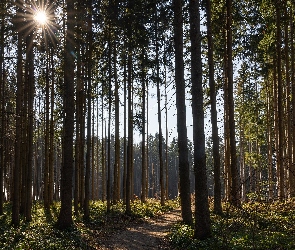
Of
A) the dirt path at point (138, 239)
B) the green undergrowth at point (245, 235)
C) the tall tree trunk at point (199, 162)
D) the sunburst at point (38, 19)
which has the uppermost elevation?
Result: the sunburst at point (38, 19)

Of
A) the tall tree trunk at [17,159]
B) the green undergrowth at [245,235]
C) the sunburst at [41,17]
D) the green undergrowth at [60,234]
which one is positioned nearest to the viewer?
the green undergrowth at [245,235]

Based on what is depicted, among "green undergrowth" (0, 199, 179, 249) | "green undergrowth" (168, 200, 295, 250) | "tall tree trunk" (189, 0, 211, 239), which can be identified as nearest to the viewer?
"green undergrowth" (168, 200, 295, 250)

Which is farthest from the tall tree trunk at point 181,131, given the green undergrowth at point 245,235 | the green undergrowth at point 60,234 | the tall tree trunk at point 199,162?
the green undergrowth at point 60,234

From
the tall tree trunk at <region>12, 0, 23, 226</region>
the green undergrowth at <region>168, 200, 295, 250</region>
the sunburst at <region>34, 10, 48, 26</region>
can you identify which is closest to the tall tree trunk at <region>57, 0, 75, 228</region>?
the tall tree trunk at <region>12, 0, 23, 226</region>

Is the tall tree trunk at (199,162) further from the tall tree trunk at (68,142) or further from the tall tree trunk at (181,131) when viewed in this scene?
the tall tree trunk at (68,142)

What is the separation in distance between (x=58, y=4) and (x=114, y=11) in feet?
8.98

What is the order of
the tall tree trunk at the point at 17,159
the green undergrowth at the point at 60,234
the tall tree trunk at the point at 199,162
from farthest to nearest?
the tall tree trunk at the point at 17,159
the tall tree trunk at the point at 199,162
the green undergrowth at the point at 60,234

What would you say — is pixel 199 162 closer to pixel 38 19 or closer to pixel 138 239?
pixel 138 239

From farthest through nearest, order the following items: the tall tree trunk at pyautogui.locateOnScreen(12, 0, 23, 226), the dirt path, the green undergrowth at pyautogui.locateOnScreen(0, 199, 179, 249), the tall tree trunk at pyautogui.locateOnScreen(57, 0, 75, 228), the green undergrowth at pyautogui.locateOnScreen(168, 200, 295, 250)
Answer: the tall tree trunk at pyautogui.locateOnScreen(12, 0, 23, 226) < the tall tree trunk at pyautogui.locateOnScreen(57, 0, 75, 228) < the dirt path < the green undergrowth at pyautogui.locateOnScreen(0, 199, 179, 249) < the green undergrowth at pyautogui.locateOnScreen(168, 200, 295, 250)

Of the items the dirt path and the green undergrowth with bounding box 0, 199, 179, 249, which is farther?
the dirt path

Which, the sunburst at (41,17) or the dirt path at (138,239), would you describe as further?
the sunburst at (41,17)

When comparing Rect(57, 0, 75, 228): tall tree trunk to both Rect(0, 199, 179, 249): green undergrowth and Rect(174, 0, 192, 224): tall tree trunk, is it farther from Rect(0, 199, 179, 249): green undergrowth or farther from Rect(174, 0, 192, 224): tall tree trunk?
Rect(174, 0, 192, 224): tall tree trunk

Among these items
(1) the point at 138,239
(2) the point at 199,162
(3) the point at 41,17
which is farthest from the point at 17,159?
(2) the point at 199,162

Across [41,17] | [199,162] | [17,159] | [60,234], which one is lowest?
[60,234]
